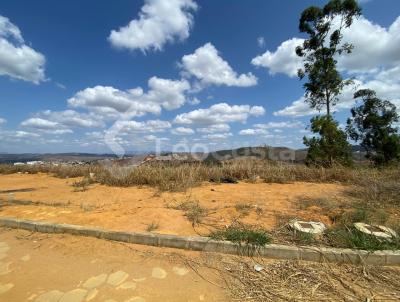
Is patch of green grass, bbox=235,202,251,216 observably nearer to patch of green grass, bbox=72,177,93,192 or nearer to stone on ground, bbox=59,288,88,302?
stone on ground, bbox=59,288,88,302

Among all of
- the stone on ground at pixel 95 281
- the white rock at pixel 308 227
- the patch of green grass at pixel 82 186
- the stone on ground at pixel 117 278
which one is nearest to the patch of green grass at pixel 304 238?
the white rock at pixel 308 227

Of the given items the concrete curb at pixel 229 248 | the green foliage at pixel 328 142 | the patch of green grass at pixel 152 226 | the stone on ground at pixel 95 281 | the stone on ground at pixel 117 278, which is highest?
the green foliage at pixel 328 142

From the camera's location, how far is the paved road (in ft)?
7.20

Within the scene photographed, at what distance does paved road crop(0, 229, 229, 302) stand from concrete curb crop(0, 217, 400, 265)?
11cm

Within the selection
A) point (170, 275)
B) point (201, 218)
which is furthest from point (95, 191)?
point (170, 275)

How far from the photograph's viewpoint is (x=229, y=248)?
115 inches

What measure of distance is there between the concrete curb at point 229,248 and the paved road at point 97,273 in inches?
4.5

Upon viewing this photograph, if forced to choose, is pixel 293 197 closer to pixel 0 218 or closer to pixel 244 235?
pixel 244 235

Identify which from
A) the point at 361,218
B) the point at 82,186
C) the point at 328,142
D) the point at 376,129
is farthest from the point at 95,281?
the point at 376,129

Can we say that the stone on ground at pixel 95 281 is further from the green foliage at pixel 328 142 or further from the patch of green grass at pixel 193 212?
the green foliage at pixel 328 142

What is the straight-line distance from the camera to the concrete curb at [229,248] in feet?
8.54

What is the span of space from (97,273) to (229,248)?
1.43m

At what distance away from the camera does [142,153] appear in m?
13.4

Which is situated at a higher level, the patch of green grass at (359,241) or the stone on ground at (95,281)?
the patch of green grass at (359,241)
